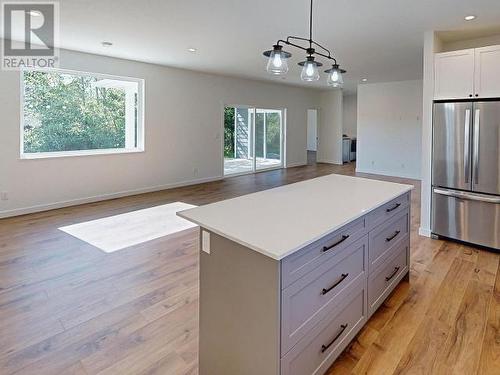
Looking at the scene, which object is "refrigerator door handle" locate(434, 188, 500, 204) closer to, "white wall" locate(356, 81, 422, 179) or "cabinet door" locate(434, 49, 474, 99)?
"cabinet door" locate(434, 49, 474, 99)

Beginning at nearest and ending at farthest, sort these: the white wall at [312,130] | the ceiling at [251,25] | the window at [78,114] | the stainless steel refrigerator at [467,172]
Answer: the ceiling at [251,25] → the stainless steel refrigerator at [467,172] → the window at [78,114] → the white wall at [312,130]

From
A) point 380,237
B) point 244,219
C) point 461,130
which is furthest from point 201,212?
point 461,130

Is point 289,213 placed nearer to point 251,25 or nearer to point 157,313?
point 157,313

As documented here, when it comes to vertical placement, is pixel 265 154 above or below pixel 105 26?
below

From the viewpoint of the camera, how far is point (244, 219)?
5.84 ft

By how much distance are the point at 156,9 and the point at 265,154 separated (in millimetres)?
7049

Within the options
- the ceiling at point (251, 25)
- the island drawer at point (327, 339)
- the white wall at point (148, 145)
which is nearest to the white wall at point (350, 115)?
the white wall at point (148, 145)

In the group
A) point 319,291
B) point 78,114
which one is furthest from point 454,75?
point 78,114

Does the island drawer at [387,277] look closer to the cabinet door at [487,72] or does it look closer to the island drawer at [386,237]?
the island drawer at [386,237]

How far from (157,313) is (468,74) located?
4.03 metres

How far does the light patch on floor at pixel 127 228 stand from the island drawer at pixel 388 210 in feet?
9.06

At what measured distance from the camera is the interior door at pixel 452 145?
3.64 m

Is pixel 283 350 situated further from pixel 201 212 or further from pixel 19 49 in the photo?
pixel 19 49

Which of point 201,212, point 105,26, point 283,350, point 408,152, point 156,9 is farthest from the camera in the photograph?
point 408,152
